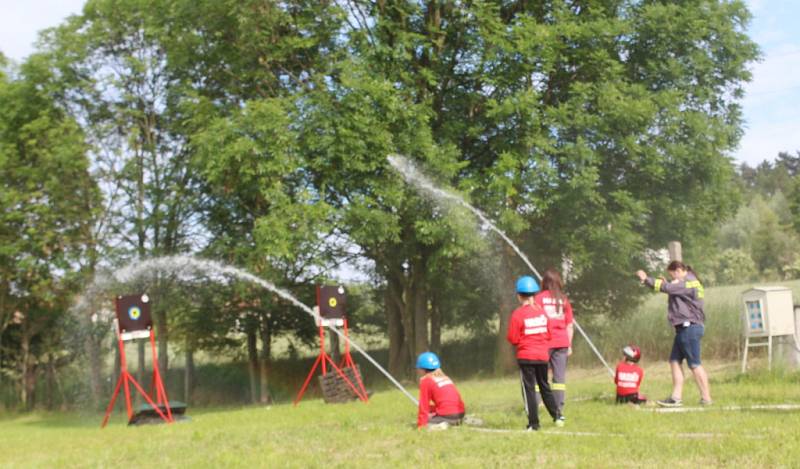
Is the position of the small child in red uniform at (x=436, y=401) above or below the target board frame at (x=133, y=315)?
below

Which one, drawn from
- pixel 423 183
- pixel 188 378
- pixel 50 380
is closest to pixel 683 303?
pixel 423 183

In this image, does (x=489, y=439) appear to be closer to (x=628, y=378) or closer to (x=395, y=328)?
(x=628, y=378)

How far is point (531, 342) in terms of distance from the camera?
32.8ft

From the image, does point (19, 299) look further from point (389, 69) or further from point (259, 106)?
point (389, 69)

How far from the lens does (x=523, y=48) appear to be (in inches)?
823

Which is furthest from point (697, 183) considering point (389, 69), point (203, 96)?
point (203, 96)

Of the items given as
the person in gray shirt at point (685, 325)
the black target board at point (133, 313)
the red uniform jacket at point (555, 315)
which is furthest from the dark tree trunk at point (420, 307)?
the red uniform jacket at point (555, 315)

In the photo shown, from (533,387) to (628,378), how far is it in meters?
2.67

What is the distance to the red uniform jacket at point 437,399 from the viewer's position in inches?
437

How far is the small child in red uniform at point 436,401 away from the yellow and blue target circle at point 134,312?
7720 mm

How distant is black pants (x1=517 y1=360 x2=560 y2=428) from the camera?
9.96 meters

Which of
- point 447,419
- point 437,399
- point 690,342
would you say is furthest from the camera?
point 690,342

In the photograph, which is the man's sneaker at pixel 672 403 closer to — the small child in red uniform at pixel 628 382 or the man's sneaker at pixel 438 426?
the small child in red uniform at pixel 628 382

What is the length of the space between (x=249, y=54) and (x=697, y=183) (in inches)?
478
